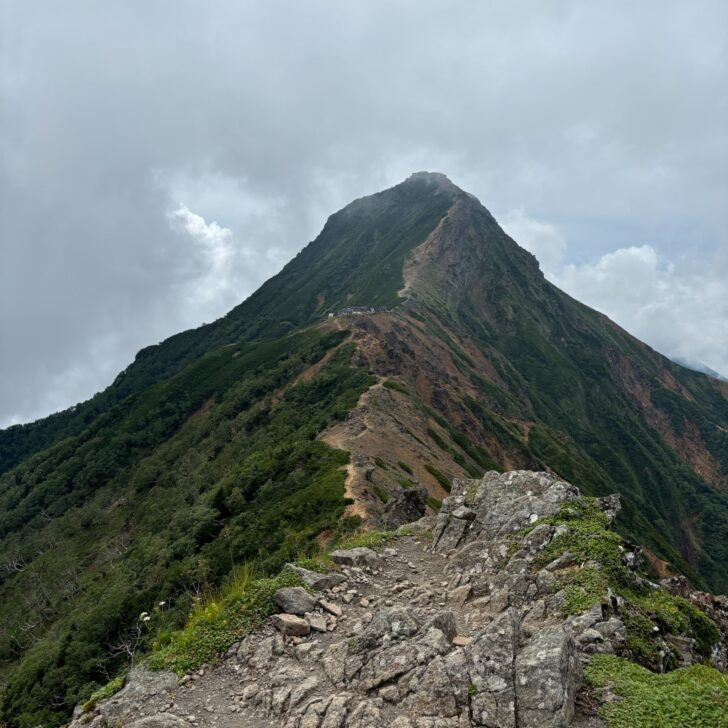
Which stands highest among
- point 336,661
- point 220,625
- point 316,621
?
point 220,625

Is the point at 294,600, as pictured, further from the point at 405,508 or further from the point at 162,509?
the point at 162,509

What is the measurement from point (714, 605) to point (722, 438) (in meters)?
220

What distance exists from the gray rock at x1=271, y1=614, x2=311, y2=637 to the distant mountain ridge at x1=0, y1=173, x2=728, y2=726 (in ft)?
62.8

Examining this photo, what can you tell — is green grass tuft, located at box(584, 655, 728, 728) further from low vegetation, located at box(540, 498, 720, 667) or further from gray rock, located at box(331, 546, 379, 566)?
gray rock, located at box(331, 546, 379, 566)

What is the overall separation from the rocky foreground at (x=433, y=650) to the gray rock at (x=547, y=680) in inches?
0.8

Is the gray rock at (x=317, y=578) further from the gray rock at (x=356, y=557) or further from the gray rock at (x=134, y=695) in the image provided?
the gray rock at (x=134, y=695)

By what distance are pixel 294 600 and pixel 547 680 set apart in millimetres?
7041

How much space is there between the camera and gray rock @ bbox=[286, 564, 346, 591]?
47.1 ft

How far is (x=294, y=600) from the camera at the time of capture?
13242 millimetres

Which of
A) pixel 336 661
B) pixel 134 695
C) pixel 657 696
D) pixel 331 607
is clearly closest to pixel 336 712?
pixel 336 661

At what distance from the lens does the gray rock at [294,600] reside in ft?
42.8

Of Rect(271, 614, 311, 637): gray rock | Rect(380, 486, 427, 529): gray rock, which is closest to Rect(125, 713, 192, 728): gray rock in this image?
Rect(271, 614, 311, 637): gray rock

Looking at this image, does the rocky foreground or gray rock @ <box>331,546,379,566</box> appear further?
gray rock @ <box>331,546,379,566</box>

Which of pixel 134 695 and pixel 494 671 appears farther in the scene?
pixel 134 695
